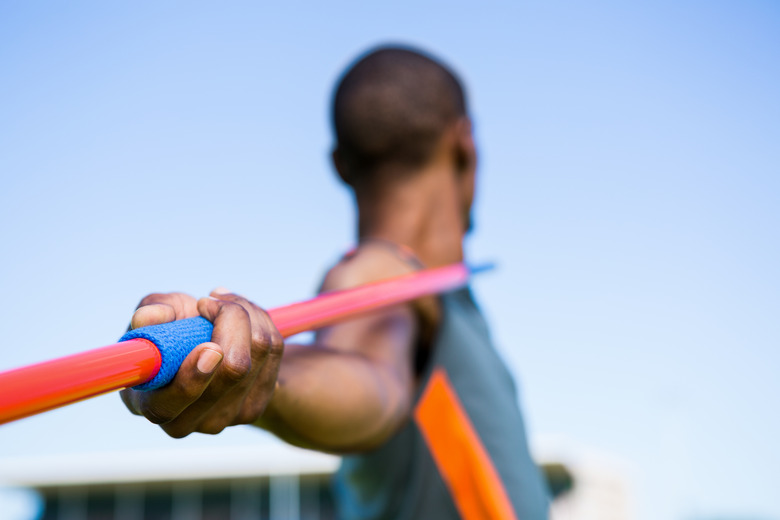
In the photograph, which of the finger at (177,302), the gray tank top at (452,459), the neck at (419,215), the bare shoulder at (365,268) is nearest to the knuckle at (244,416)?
the finger at (177,302)

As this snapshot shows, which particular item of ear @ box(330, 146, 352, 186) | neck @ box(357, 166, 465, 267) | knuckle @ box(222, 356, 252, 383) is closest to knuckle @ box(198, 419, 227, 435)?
knuckle @ box(222, 356, 252, 383)

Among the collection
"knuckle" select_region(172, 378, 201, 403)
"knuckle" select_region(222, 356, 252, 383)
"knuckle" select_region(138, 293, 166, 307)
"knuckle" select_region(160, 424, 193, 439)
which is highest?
"knuckle" select_region(138, 293, 166, 307)

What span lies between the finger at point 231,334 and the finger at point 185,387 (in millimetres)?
12

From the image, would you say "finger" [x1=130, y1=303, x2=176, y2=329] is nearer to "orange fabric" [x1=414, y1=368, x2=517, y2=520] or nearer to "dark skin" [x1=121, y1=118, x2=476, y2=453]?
"dark skin" [x1=121, y1=118, x2=476, y2=453]

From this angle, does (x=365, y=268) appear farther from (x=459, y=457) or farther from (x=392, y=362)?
(x=459, y=457)

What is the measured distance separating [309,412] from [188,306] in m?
0.30

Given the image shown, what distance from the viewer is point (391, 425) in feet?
3.83

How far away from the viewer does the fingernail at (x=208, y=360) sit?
58 cm

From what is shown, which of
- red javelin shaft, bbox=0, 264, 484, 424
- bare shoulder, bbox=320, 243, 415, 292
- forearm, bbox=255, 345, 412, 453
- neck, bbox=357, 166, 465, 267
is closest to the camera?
red javelin shaft, bbox=0, 264, 484, 424

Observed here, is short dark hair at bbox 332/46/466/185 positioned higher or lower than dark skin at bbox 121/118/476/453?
higher

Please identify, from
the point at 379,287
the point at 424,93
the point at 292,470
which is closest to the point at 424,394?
the point at 379,287

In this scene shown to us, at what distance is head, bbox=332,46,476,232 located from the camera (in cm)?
169

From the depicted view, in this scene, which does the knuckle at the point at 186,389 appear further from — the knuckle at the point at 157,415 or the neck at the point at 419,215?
the neck at the point at 419,215

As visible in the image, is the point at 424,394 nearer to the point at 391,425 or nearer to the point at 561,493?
the point at 391,425
